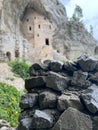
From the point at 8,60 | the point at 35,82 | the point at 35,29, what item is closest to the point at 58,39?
the point at 35,29

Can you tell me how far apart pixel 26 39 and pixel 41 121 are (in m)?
30.8

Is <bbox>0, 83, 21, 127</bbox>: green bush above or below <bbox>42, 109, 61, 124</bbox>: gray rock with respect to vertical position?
below

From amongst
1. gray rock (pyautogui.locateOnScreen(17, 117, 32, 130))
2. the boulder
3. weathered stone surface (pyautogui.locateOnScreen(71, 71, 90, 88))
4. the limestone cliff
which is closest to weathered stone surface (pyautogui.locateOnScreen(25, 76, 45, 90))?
the boulder

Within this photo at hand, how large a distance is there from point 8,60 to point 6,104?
16.5 meters

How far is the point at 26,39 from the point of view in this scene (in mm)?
37250

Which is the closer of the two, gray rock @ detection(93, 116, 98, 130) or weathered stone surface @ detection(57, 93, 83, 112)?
gray rock @ detection(93, 116, 98, 130)

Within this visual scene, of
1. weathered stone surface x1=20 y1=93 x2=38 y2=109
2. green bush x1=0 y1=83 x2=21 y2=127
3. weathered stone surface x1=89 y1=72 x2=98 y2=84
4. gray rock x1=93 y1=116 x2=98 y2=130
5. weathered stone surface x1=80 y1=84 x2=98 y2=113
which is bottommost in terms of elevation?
green bush x1=0 y1=83 x2=21 y2=127

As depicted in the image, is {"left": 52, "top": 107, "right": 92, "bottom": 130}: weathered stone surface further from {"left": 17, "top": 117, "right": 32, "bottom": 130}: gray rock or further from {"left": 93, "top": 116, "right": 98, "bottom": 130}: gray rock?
{"left": 17, "top": 117, "right": 32, "bottom": 130}: gray rock

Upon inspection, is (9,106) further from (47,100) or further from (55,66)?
(47,100)

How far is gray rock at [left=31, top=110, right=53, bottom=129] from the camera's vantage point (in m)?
6.71

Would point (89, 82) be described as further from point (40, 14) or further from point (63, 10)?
point (63, 10)

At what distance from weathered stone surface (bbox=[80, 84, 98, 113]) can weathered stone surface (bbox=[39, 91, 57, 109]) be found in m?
0.58

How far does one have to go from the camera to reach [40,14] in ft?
128

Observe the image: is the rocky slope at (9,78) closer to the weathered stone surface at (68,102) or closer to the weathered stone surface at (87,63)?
the weathered stone surface at (87,63)
